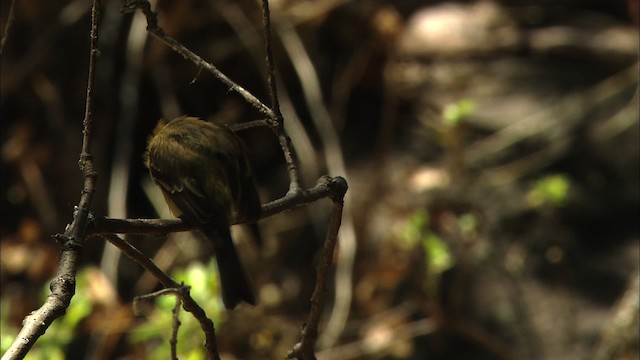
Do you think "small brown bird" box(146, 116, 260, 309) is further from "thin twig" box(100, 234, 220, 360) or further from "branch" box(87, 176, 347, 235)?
"thin twig" box(100, 234, 220, 360)

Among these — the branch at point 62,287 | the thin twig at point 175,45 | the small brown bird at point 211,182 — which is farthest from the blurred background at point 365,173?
the branch at point 62,287

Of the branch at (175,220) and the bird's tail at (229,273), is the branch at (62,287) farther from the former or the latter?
the bird's tail at (229,273)

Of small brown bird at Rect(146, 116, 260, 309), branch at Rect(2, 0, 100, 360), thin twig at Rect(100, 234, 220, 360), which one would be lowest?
branch at Rect(2, 0, 100, 360)

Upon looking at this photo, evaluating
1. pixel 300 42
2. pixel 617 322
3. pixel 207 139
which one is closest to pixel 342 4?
pixel 300 42

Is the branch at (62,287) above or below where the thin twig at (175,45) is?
below

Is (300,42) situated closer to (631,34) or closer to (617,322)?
(631,34)

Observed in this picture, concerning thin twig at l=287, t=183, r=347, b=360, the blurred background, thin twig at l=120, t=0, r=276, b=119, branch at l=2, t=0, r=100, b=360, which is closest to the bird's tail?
thin twig at l=287, t=183, r=347, b=360
